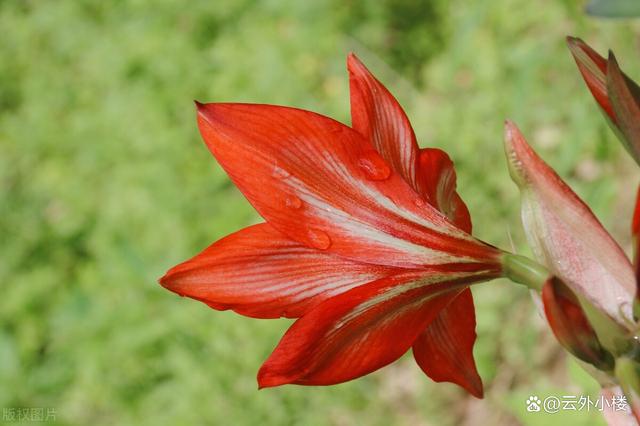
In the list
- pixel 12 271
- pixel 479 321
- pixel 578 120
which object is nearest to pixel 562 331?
pixel 479 321

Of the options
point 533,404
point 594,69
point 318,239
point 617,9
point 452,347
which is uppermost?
point 617,9

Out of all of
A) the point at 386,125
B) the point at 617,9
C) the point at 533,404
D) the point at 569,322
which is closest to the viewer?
the point at 569,322

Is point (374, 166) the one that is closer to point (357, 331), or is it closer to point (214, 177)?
point (357, 331)

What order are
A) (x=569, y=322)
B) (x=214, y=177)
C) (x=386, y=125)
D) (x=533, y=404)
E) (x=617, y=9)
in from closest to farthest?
(x=569, y=322), (x=386, y=125), (x=617, y=9), (x=533, y=404), (x=214, y=177)

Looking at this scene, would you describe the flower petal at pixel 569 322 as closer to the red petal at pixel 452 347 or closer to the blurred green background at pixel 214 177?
the red petal at pixel 452 347

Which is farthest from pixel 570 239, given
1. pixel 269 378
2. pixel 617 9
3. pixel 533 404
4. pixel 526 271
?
pixel 533 404

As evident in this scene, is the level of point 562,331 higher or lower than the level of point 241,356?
higher

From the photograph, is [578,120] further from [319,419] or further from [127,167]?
[127,167]

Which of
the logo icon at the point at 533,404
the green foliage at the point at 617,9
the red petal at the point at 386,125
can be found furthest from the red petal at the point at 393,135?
the logo icon at the point at 533,404

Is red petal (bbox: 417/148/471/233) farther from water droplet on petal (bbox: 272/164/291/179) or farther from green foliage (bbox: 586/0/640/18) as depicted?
green foliage (bbox: 586/0/640/18)
